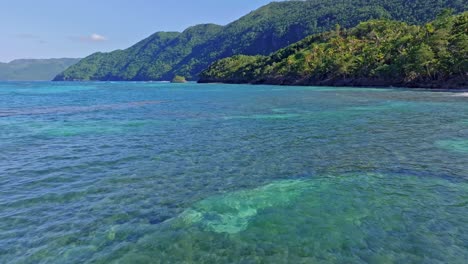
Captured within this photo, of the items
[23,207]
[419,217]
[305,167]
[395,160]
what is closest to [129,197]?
[23,207]

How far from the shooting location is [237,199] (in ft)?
42.8

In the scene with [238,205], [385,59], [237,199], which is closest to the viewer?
[238,205]

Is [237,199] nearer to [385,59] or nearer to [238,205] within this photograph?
[238,205]

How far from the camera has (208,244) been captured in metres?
9.59

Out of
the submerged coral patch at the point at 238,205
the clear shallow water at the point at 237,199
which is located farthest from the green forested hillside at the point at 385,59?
the submerged coral patch at the point at 238,205

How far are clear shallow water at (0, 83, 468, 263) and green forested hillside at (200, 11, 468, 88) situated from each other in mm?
73077

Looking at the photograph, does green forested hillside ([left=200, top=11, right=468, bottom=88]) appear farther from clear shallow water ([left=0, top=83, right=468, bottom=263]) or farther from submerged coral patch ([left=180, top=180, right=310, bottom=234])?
submerged coral patch ([left=180, top=180, right=310, bottom=234])

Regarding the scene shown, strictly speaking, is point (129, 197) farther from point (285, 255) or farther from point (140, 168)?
point (285, 255)

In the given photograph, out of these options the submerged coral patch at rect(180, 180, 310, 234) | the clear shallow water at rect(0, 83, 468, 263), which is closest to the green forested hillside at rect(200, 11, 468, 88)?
the clear shallow water at rect(0, 83, 468, 263)

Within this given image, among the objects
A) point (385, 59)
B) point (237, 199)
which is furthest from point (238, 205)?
point (385, 59)

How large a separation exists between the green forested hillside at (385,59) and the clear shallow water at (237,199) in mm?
73077

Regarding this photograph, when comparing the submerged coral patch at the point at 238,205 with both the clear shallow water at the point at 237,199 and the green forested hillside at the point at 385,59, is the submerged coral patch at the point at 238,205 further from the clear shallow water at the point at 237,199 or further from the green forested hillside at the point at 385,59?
the green forested hillside at the point at 385,59

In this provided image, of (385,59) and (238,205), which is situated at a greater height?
(385,59)

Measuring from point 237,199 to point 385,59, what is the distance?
119 m
